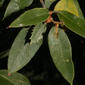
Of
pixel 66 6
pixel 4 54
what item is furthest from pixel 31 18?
pixel 4 54

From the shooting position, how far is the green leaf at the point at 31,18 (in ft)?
2.68

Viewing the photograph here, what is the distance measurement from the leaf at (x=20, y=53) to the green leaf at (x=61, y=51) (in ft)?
0.29

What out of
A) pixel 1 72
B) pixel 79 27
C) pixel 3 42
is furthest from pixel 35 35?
pixel 3 42

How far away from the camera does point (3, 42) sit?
4.54 feet

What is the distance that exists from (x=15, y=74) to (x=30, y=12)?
14.3 inches

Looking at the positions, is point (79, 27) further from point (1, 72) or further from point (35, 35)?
point (1, 72)

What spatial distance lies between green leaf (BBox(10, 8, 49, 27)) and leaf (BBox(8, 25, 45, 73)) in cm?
14

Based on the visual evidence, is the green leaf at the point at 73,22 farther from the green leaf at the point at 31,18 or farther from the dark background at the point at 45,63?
the dark background at the point at 45,63

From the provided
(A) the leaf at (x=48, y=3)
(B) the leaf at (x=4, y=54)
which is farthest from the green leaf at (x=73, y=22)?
(B) the leaf at (x=4, y=54)

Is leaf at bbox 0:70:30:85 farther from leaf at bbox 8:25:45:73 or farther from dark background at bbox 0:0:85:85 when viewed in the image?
dark background at bbox 0:0:85:85

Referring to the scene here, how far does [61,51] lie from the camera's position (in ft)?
2.98

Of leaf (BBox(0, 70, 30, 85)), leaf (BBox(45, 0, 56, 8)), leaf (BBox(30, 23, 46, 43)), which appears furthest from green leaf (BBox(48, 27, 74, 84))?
leaf (BBox(0, 70, 30, 85))

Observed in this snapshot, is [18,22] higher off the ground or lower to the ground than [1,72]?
higher

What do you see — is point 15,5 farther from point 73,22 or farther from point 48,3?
point 73,22
